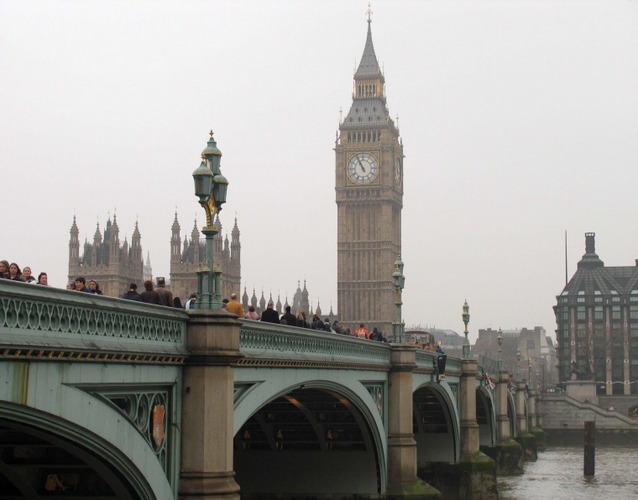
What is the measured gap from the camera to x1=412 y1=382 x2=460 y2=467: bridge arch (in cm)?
4353

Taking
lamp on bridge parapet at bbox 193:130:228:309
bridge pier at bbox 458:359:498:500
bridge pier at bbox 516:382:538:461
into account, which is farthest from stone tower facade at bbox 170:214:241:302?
lamp on bridge parapet at bbox 193:130:228:309

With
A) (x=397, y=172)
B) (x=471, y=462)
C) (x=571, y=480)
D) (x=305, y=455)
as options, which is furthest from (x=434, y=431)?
(x=397, y=172)

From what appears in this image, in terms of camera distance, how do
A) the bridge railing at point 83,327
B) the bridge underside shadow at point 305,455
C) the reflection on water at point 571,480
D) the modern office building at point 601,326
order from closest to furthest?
the bridge railing at point 83,327 → the bridge underside shadow at point 305,455 → the reflection on water at point 571,480 → the modern office building at point 601,326

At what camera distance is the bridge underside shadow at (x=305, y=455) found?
28298mm

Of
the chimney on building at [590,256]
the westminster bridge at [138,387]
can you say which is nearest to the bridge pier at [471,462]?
the westminster bridge at [138,387]

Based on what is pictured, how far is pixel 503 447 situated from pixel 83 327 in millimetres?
51613

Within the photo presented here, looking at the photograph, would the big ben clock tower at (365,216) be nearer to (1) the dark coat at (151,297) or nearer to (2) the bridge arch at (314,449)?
(2) the bridge arch at (314,449)

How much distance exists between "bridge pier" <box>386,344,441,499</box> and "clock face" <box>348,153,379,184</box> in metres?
110

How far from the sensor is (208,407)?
1482cm

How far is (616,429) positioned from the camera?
319ft

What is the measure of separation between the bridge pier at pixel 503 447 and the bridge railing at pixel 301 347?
112ft

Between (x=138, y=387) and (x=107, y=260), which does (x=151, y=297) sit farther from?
(x=107, y=260)

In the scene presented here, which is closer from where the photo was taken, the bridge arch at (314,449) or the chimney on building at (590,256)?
the bridge arch at (314,449)

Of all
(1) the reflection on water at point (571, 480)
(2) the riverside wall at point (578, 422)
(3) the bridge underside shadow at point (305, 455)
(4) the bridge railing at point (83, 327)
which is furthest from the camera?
(2) the riverside wall at point (578, 422)
